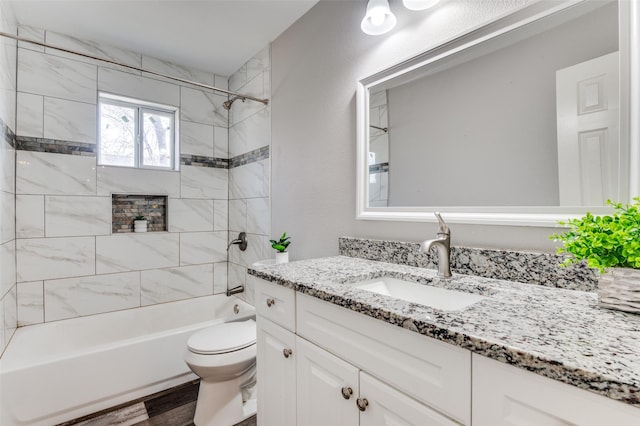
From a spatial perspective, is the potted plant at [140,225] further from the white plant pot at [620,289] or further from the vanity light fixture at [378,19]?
the white plant pot at [620,289]

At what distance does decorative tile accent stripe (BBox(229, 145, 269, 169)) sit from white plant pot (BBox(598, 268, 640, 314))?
6.78 ft

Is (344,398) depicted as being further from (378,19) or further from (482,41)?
(378,19)

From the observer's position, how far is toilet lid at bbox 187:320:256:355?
1612 millimetres

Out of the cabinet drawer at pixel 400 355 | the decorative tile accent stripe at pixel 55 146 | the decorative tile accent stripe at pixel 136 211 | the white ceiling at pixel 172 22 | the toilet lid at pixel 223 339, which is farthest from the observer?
the decorative tile accent stripe at pixel 136 211

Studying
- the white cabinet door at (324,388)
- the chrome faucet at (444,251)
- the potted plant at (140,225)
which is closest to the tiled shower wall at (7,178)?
the potted plant at (140,225)

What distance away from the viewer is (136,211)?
2621 mm

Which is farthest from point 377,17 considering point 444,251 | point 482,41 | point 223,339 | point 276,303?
point 223,339

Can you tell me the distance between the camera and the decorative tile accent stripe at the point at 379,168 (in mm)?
1497

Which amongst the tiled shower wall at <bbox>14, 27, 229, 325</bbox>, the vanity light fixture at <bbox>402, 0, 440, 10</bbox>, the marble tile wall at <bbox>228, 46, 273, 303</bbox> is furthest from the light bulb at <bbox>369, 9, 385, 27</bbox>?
the tiled shower wall at <bbox>14, 27, 229, 325</bbox>

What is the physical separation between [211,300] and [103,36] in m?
2.28

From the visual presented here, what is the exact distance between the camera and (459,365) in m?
0.63

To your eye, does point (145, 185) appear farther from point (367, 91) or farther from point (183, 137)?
point (367, 91)

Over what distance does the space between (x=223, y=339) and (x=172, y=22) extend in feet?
6.95

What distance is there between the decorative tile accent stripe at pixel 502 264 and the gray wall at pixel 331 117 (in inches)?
1.8
